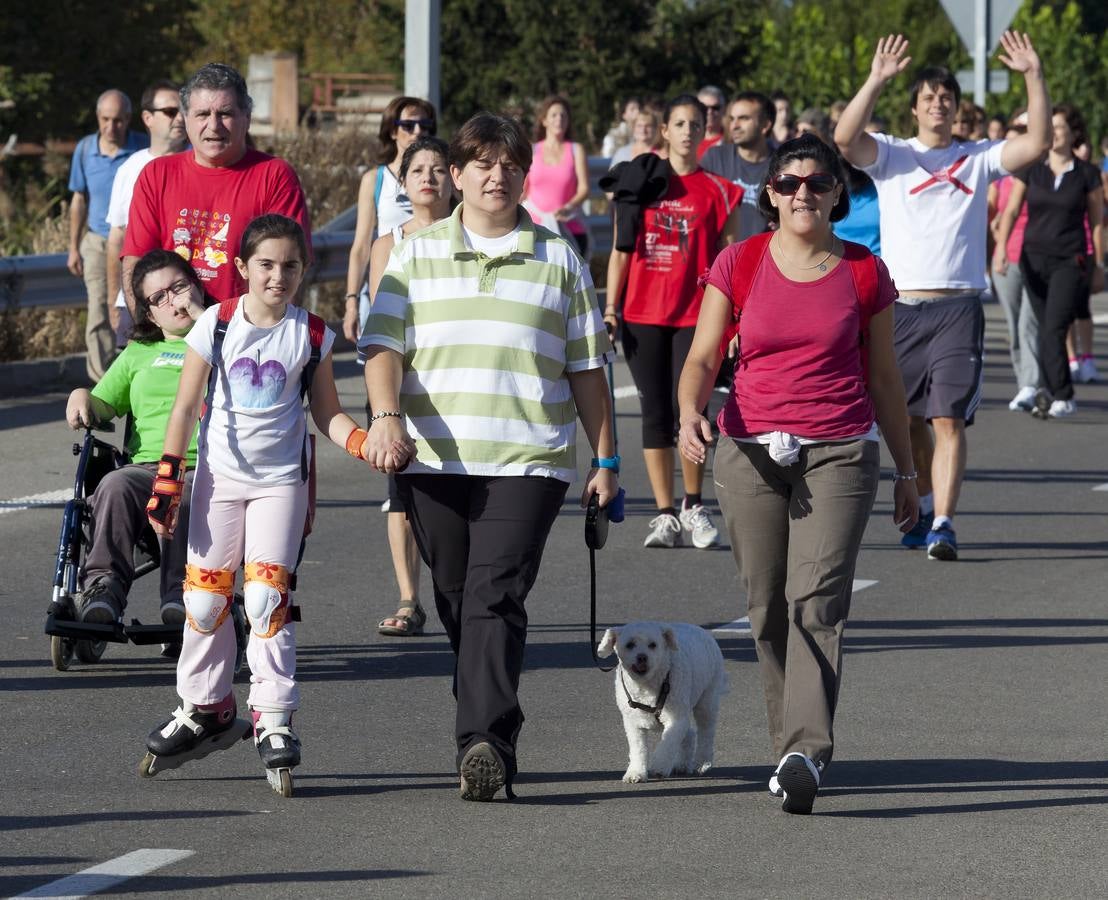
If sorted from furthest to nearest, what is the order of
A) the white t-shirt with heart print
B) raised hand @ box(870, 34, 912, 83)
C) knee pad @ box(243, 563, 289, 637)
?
raised hand @ box(870, 34, 912, 83) < the white t-shirt with heart print < knee pad @ box(243, 563, 289, 637)

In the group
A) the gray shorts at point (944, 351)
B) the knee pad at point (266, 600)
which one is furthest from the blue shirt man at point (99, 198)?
the knee pad at point (266, 600)

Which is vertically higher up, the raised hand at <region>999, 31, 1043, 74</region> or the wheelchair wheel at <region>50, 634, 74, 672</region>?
the raised hand at <region>999, 31, 1043, 74</region>

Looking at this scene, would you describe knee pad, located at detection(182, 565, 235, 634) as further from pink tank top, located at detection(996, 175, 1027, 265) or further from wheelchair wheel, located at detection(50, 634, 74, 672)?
pink tank top, located at detection(996, 175, 1027, 265)

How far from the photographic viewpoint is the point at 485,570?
19.4ft

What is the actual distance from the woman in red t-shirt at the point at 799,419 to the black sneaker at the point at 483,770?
74 cm

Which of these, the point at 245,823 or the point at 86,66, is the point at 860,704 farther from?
the point at 86,66

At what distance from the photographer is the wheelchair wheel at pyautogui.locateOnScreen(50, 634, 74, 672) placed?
7.52 meters

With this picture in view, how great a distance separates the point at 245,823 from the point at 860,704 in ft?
8.00

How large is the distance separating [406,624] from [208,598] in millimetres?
2252

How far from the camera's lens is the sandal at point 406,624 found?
8273 millimetres

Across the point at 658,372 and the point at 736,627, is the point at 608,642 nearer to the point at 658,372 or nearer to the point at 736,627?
the point at 736,627

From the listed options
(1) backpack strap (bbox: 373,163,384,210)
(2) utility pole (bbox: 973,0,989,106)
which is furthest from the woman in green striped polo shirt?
A: (2) utility pole (bbox: 973,0,989,106)

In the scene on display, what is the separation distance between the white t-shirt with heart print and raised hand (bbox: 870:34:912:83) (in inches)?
111

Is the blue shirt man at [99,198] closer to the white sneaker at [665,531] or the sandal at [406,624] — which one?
the white sneaker at [665,531]
